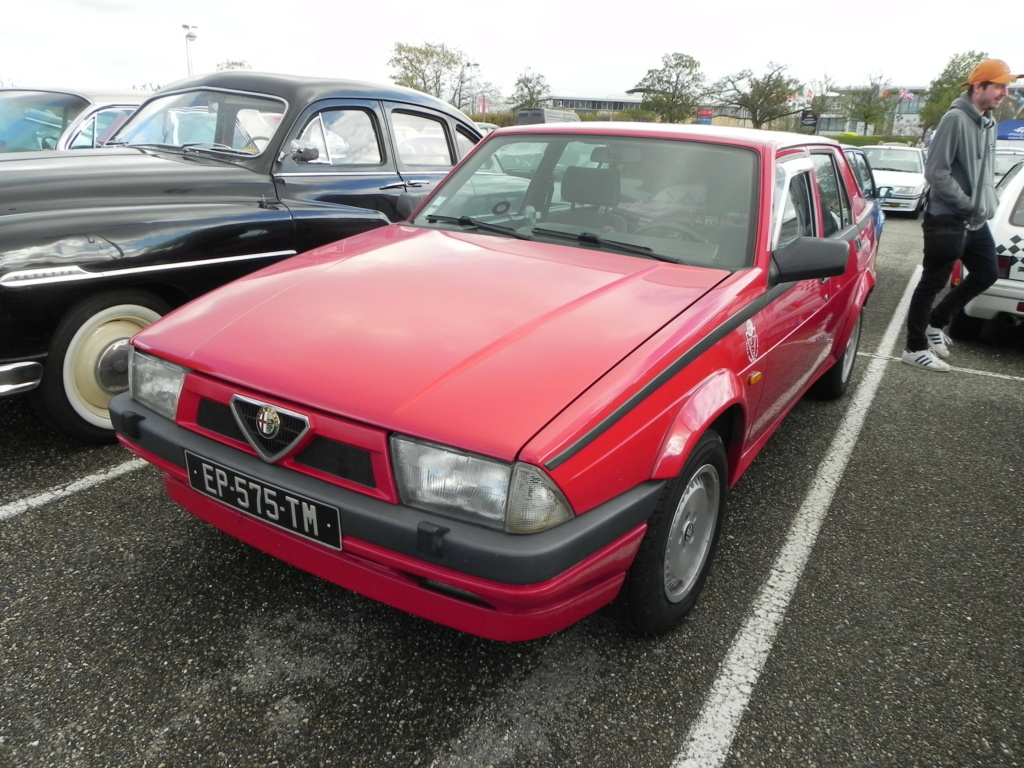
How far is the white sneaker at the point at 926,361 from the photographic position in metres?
5.16

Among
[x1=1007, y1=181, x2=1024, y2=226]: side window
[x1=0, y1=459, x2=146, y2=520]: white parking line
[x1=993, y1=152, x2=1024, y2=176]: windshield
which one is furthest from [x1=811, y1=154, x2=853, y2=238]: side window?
[x1=993, y1=152, x2=1024, y2=176]: windshield

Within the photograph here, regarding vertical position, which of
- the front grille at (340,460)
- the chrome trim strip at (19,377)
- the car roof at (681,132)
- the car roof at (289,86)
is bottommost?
the chrome trim strip at (19,377)

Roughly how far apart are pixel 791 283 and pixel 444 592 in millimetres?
1821

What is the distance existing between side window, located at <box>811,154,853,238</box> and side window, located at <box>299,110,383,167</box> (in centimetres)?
259

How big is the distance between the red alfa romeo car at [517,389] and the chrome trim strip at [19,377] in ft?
3.34

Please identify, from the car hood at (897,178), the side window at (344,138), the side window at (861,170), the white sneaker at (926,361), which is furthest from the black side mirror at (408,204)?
the car hood at (897,178)

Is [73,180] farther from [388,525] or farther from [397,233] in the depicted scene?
[388,525]

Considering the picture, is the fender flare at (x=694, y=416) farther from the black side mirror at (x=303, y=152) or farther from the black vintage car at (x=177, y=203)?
the black side mirror at (x=303, y=152)

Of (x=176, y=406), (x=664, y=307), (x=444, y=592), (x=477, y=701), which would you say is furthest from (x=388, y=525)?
(x=664, y=307)

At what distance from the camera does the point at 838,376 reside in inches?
172

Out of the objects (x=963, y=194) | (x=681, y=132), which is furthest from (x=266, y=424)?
(x=963, y=194)

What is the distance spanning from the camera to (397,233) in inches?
116

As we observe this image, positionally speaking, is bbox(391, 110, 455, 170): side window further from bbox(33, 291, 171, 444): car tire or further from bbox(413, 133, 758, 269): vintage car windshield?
bbox(33, 291, 171, 444): car tire

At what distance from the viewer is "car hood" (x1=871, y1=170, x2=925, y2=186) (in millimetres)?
14742
